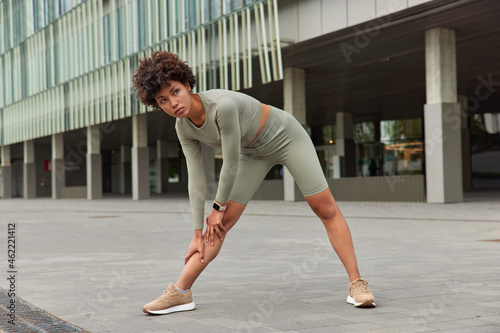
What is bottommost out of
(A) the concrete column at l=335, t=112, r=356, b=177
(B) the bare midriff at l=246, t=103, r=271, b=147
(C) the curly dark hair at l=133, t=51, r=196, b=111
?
(B) the bare midriff at l=246, t=103, r=271, b=147

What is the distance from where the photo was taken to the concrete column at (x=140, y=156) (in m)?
33.5

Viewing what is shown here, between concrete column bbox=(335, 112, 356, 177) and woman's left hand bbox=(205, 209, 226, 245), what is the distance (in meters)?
34.2

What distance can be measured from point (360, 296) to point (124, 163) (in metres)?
54.8

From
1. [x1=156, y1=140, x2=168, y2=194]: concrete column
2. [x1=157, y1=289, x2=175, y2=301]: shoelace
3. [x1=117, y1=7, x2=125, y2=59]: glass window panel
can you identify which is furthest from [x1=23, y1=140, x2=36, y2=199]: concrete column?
[x1=157, y1=289, x2=175, y2=301]: shoelace

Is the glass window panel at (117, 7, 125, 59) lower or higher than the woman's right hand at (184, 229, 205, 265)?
higher

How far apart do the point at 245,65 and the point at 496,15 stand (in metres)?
8.82

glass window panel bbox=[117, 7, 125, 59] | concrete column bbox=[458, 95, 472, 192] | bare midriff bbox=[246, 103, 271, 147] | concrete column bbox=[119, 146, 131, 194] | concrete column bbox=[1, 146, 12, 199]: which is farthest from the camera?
concrete column bbox=[119, 146, 131, 194]

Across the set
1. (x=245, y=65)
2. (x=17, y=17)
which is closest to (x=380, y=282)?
(x=245, y=65)

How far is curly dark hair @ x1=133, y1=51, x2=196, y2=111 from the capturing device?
3797 mm

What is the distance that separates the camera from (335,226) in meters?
4.39

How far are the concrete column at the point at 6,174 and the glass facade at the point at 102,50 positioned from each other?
6.60ft

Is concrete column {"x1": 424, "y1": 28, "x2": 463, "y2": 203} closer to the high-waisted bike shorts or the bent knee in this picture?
the bent knee
